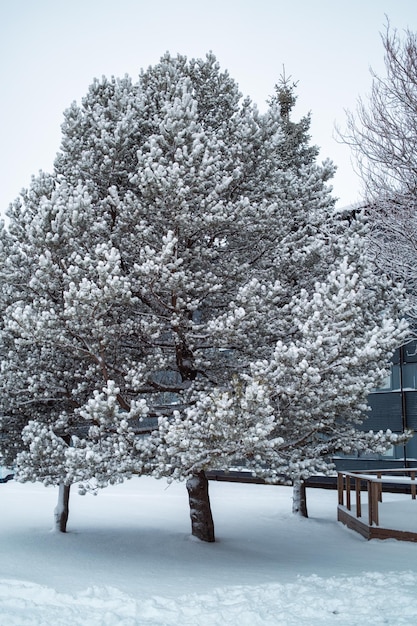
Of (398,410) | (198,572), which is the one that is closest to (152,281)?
(198,572)

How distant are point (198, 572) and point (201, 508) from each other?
2852 millimetres

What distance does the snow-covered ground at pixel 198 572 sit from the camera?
5.92m

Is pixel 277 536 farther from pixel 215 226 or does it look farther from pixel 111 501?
pixel 111 501

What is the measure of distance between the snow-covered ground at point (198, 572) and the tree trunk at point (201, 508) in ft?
0.81

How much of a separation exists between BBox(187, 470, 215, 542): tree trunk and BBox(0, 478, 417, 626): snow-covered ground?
0.25 metres

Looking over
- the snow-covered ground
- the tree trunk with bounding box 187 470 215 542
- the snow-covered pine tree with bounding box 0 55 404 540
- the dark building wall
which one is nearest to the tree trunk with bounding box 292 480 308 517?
the snow-covered ground

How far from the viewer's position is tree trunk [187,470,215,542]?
1139 cm

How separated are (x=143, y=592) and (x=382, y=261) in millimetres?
8010

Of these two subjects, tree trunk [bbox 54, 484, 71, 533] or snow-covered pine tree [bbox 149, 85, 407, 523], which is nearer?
snow-covered pine tree [bbox 149, 85, 407, 523]

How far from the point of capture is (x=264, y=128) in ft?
36.6

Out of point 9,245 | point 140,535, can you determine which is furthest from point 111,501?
point 9,245

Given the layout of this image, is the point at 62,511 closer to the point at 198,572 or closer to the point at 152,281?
the point at 198,572

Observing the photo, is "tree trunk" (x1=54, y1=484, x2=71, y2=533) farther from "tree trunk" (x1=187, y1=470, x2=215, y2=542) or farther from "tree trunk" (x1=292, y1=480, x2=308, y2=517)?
"tree trunk" (x1=292, y1=480, x2=308, y2=517)

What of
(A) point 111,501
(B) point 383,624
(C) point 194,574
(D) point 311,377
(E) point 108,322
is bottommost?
(A) point 111,501
